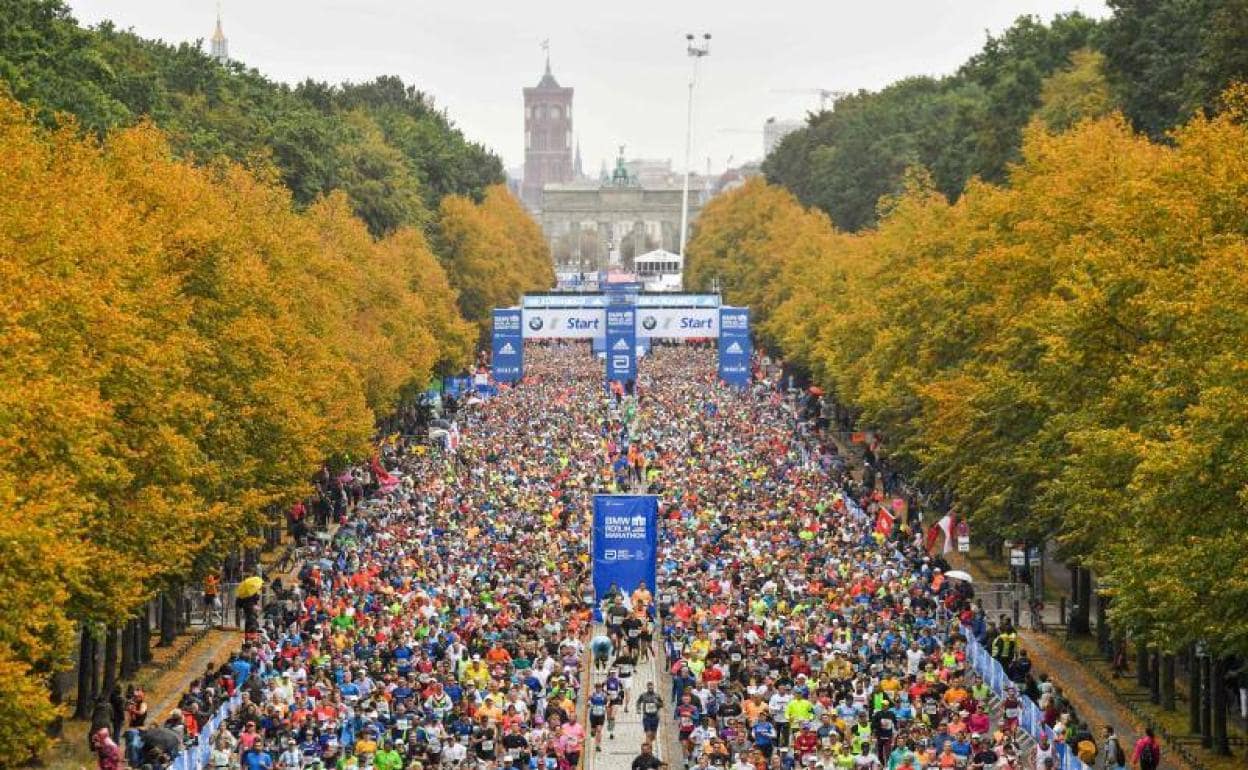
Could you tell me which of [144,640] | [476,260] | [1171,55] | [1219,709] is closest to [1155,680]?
[1219,709]

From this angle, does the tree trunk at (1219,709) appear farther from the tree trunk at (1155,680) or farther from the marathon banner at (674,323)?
the marathon banner at (674,323)


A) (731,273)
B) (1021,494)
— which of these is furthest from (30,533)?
(731,273)

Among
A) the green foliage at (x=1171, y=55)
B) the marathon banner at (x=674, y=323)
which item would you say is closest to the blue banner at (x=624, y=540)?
the green foliage at (x=1171, y=55)

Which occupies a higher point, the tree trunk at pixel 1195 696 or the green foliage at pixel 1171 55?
the green foliage at pixel 1171 55

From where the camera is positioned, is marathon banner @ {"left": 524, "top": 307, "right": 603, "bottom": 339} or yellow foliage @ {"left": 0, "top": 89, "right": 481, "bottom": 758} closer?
yellow foliage @ {"left": 0, "top": 89, "right": 481, "bottom": 758}

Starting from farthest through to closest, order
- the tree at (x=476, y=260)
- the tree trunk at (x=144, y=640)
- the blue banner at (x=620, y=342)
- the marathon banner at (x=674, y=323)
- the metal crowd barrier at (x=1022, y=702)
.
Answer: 1. the tree at (x=476, y=260)
2. the marathon banner at (x=674, y=323)
3. the blue banner at (x=620, y=342)
4. the tree trunk at (x=144, y=640)
5. the metal crowd barrier at (x=1022, y=702)

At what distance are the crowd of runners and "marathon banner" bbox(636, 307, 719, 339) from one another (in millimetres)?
37217

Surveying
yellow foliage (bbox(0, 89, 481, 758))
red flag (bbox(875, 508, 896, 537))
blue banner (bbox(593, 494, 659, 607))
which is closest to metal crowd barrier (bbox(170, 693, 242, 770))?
yellow foliage (bbox(0, 89, 481, 758))

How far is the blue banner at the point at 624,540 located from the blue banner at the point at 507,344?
192 ft

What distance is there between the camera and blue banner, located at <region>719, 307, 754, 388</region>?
4449 inches

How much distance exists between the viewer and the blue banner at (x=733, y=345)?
371 ft

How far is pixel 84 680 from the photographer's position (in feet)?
151

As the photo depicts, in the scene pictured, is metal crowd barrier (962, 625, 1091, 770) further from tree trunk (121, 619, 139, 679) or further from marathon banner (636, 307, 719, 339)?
marathon banner (636, 307, 719, 339)

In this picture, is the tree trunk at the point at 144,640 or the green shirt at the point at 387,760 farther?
the tree trunk at the point at 144,640
